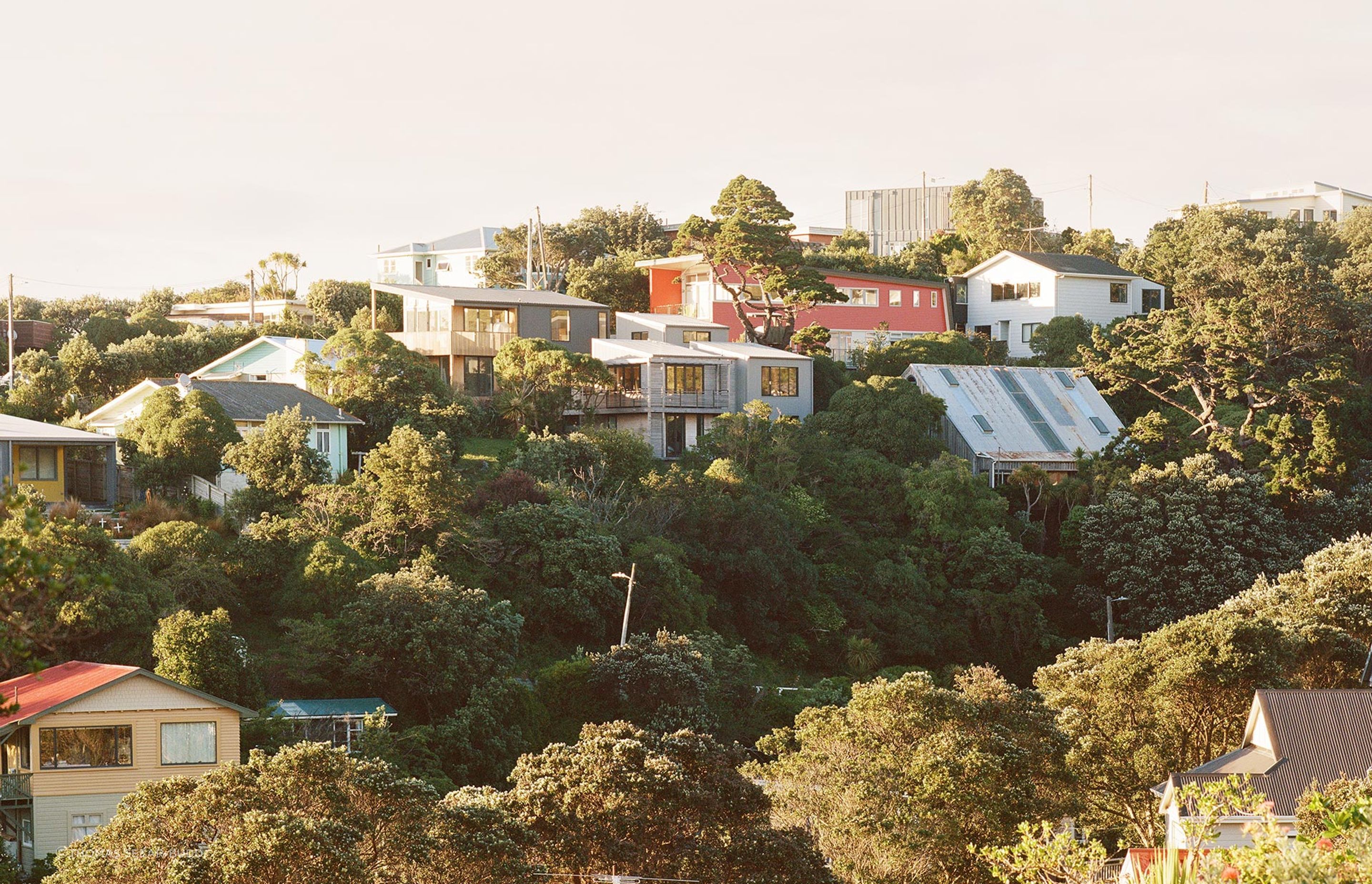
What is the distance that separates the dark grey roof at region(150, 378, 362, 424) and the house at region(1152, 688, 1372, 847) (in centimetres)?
2613

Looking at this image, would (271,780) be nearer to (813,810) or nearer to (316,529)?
(813,810)

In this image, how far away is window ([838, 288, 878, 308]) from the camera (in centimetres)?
6825

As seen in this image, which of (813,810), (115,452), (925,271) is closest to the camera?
(813,810)

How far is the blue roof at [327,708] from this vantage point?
3188cm

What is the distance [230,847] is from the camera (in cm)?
1923

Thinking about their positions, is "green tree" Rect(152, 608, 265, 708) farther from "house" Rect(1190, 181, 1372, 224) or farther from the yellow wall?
"house" Rect(1190, 181, 1372, 224)

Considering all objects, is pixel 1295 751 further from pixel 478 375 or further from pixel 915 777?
pixel 478 375

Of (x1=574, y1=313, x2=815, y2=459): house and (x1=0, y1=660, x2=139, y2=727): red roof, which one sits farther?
(x1=574, y1=313, x2=815, y2=459): house

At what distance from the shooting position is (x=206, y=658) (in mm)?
31484

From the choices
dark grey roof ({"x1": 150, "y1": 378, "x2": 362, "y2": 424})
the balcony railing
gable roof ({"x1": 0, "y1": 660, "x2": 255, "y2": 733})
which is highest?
dark grey roof ({"x1": 150, "y1": 378, "x2": 362, "y2": 424})

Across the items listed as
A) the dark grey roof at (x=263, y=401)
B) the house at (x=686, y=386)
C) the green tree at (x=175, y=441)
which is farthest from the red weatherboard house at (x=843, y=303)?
the green tree at (x=175, y=441)

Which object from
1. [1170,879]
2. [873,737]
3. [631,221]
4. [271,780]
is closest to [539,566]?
[873,737]

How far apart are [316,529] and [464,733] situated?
27.5 feet

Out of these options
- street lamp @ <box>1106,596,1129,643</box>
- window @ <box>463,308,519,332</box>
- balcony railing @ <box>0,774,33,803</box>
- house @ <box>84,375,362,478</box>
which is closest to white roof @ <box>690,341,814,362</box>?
window @ <box>463,308,519,332</box>
